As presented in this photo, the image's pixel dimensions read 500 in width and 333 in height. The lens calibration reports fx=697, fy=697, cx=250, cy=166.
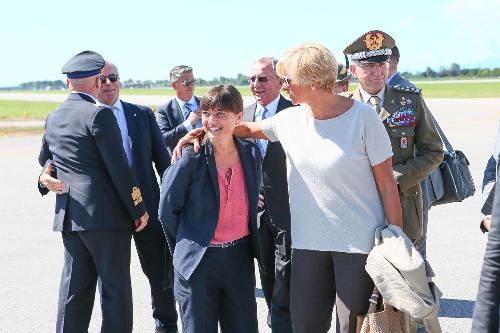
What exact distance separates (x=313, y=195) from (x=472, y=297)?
297 centimetres

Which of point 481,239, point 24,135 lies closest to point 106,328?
point 481,239

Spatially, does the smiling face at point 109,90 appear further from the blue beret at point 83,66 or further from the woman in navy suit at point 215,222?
the woman in navy suit at point 215,222

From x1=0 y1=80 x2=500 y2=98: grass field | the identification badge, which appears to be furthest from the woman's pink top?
x1=0 y1=80 x2=500 y2=98: grass field

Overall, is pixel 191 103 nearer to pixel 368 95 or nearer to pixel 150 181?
pixel 150 181

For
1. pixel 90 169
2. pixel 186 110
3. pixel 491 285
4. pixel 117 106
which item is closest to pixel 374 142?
pixel 491 285

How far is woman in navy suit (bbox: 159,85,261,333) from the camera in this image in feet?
11.9

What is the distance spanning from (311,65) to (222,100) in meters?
0.62

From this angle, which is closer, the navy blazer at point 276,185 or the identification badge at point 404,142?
the identification badge at point 404,142

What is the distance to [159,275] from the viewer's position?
16.4 ft

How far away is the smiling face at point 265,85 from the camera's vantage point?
16.3ft

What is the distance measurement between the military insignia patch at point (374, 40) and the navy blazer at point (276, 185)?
2.88 ft

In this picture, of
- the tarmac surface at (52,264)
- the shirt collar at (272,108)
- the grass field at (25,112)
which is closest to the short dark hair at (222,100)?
the shirt collar at (272,108)

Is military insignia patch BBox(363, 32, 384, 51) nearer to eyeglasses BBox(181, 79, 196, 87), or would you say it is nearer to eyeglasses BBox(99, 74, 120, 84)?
eyeglasses BBox(99, 74, 120, 84)

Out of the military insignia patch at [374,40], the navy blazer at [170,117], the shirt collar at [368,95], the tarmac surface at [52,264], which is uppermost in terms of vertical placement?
the military insignia patch at [374,40]
